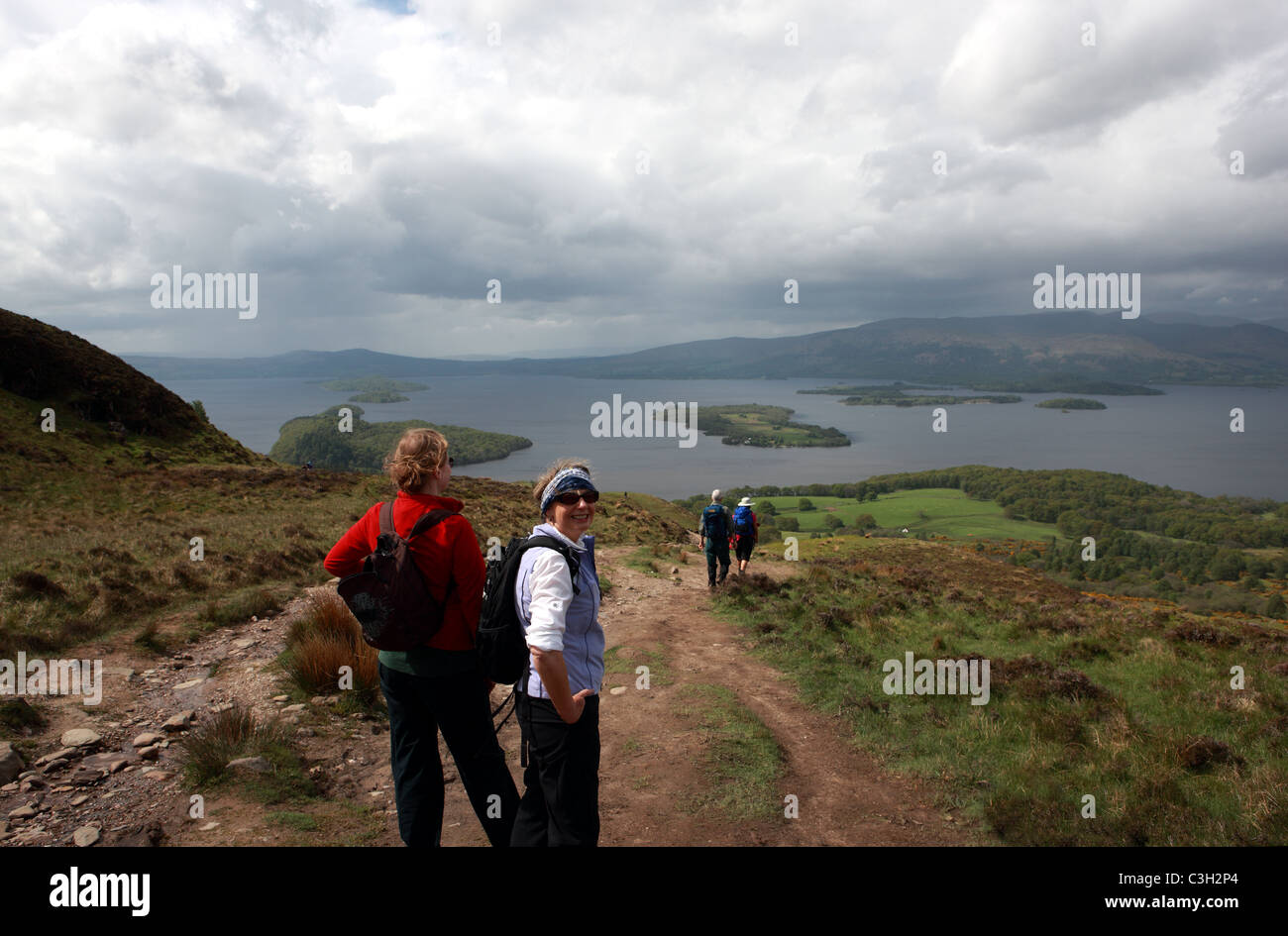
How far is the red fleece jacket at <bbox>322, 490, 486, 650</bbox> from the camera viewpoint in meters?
3.33

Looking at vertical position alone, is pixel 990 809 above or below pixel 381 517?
below

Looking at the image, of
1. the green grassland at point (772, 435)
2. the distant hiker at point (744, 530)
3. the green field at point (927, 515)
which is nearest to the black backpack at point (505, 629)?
the distant hiker at point (744, 530)

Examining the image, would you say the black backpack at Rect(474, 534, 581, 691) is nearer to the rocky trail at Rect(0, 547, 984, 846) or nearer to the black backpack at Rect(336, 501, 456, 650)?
the black backpack at Rect(336, 501, 456, 650)

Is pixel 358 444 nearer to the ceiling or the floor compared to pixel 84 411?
nearer to the ceiling

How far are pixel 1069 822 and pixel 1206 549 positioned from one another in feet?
291

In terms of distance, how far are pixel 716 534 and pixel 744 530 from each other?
0.87m

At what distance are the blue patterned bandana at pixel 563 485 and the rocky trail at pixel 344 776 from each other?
274 cm

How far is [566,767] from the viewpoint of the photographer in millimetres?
2992

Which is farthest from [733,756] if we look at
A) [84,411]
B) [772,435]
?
[772,435]

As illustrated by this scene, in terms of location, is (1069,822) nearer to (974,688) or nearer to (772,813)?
(772,813)

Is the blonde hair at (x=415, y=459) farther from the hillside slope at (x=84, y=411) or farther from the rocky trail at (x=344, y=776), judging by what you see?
the hillside slope at (x=84, y=411)

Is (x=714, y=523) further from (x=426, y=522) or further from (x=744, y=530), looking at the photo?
(x=426, y=522)
